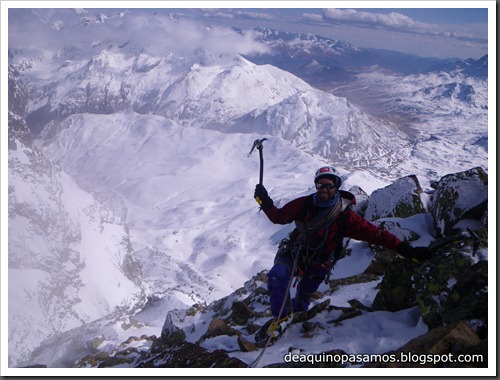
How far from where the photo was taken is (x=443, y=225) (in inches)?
376

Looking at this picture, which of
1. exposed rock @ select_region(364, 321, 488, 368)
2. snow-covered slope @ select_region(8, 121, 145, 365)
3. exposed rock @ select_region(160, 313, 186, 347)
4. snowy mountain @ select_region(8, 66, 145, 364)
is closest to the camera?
exposed rock @ select_region(364, 321, 488, 368)

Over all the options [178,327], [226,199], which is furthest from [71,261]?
[178,327]

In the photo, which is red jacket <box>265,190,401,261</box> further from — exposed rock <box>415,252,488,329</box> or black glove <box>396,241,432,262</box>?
Result: exposed rock <box>415,252,488,329</box>

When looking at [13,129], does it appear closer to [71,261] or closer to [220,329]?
[71,261]

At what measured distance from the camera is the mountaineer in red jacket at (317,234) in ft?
19.3

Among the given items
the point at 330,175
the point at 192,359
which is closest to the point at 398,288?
the point at 330,175

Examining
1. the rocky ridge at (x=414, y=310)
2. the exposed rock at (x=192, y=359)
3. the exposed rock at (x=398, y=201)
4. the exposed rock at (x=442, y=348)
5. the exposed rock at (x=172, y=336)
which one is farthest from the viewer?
the exposed rock at (x=398, y=201)

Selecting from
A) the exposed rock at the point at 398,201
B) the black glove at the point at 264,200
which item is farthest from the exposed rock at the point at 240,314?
the exposed rock at the point at 398,201

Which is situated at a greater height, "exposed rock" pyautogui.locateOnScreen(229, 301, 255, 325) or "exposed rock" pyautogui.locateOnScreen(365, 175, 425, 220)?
"exposed rock" pyautogui.locateOnScreen(365, 175, 425, 220)

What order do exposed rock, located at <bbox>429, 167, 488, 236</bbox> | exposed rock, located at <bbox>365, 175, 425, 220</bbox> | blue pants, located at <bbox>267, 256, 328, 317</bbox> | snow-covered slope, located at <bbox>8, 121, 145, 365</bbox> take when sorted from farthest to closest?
1. snow-covered slope, located at <bbox>8, 121, 145, 365</bbox>
2. exposed rock, located at <bbox>365, 175, 425, 220</bbox>
3. exposed rock, located at <bbox>429, 167, 488, 236</bbox>
4. blue pants, located at <bbox>267, 256, 328, 317</bbox>

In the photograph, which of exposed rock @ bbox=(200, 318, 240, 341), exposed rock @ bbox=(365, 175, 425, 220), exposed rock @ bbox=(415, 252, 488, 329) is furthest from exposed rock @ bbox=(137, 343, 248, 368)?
exposed rock @ bbox=(365, 175, 425, 220)

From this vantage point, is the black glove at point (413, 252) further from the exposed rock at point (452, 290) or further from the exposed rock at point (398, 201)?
the exposed rock at point (398, 201)

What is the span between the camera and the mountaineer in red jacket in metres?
5.89

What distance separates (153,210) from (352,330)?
190 m
